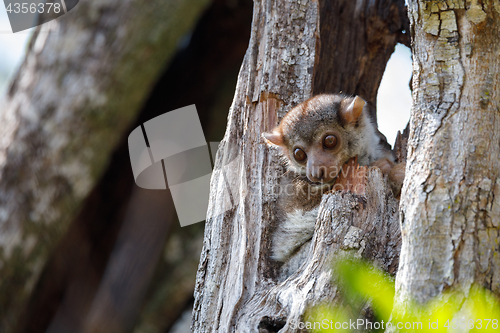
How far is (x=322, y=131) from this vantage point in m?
3.05

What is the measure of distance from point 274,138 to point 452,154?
1667 mm

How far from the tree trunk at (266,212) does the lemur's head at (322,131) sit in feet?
0.36

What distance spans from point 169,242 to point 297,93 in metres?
2.29

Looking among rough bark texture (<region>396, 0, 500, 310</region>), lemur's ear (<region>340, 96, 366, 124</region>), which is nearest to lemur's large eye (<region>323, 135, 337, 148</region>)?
lemur's ear (<region>340, 96, 366, 124</region>)

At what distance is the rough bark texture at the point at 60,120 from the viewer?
332cm

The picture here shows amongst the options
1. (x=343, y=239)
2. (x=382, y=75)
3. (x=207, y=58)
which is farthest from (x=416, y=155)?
(x=207, y=58)

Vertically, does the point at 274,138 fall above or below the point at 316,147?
above

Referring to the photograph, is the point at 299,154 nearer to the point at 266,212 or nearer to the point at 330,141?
the point at 330,141

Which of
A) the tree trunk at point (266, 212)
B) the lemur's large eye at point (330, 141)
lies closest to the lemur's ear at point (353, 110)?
the lemur's large eye at point (330, 141)

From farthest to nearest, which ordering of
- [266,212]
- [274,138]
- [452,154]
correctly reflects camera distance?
[274,138]
[266,212]
[452,154]

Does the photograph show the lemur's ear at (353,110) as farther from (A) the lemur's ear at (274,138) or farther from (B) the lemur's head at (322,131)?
(A) the lemur's ear at (274,138)

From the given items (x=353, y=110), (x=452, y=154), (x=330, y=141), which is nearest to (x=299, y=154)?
(x=330, y=141)

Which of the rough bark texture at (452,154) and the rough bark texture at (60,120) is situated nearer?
the rough bark texture at (452,154)

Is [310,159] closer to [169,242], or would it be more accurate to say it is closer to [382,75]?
[382,75]
